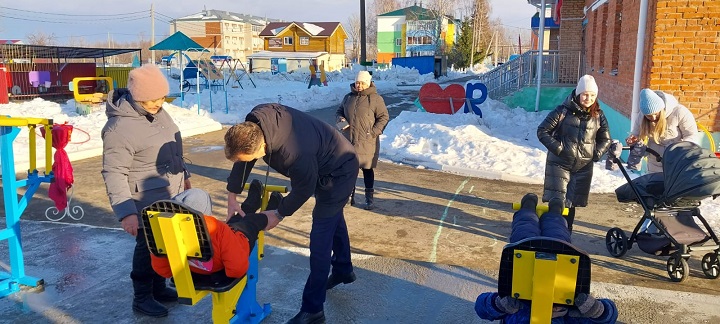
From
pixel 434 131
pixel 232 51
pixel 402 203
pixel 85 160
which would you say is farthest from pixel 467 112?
pixel 232 51

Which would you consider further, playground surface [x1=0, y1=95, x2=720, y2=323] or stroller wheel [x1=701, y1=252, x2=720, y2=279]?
stroller wheel [x1=701, y1=252, x2=720, y2=279]

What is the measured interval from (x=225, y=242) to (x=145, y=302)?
1.39 m

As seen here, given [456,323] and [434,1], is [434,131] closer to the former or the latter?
[456,323]

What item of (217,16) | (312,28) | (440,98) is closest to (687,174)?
(440,98)

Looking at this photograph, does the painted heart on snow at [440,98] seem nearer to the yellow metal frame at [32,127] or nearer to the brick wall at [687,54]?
the brick wall at [687,54]

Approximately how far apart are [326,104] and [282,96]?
2205 mm

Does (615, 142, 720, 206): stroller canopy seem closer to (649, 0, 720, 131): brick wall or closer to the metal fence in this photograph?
(649, 0, 720, 131): brick wall

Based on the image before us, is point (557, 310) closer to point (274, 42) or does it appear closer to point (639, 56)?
point (639, 56)

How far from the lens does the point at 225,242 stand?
3125 mm

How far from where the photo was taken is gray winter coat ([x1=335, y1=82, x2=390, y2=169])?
691cm

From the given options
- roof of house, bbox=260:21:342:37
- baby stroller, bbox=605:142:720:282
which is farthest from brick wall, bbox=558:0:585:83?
roof of house, bbox=260:21:342:37

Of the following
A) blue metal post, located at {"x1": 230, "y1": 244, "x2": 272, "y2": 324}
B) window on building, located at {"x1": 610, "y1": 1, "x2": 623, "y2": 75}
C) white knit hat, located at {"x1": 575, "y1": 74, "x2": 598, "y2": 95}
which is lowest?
blue metal post, located at {"x1": 230, "y1": 244, "x2": 272, "y2": 324}

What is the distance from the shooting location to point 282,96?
24844 millimetres

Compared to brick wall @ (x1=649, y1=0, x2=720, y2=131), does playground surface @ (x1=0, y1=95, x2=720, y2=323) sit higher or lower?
lower
